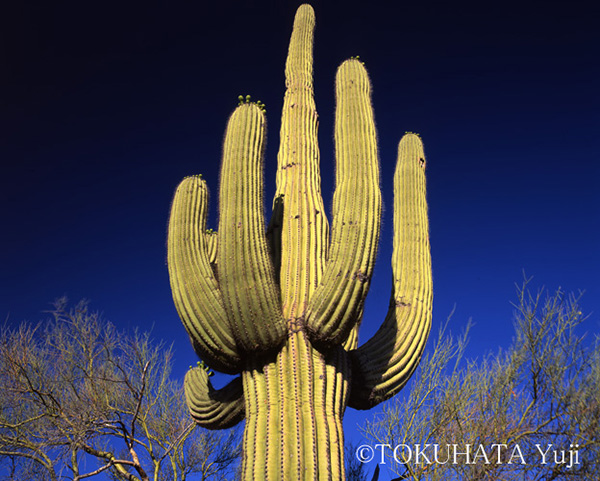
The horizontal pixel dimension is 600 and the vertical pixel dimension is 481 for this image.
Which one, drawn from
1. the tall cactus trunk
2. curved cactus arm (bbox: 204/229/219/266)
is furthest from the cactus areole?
curved cactus arm (bbox: 204/229/219/266)

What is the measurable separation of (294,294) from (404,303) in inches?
50.8

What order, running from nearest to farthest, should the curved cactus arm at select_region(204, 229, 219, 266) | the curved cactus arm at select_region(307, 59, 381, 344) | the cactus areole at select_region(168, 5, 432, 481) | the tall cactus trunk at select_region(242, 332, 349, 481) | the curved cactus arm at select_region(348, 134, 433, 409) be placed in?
1. the tall cactus trunk at select_region(242, 332, 349, 481)
2. the cactus areole at select_region(168, 5, 432, 481)
3. the curved cactus arm at select_region(307, 59, 381, 344)
4. the curved cactus arm at select_region(348, 134, 433, 409)
5. the curved cactus arm at select_region(204, 229, 219, 266)

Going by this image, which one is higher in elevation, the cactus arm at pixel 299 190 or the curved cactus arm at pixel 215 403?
the cactus arm at pixel 299 190

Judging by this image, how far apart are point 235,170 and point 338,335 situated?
5.08ft

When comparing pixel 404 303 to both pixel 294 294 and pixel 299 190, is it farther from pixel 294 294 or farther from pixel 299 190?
pixel 299 190

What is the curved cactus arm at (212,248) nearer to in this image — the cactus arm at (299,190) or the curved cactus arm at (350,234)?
the cactus arm at (299,190)

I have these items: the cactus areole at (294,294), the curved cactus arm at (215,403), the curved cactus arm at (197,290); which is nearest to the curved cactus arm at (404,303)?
the cactus areole at (294,294)

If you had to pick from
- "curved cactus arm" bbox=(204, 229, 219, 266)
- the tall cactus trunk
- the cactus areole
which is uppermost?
"curved cactus arm" bbox=(204, 229, 219, 266)

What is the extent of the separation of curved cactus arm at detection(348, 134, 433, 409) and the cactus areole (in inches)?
0.5

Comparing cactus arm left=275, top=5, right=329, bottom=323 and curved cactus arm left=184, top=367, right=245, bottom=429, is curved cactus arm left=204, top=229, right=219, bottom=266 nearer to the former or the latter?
cactus arm left=275, top=5, right=329, bottom=323

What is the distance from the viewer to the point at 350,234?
409 cm

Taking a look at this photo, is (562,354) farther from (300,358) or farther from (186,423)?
(186,423)

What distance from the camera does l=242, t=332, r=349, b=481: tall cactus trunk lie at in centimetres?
350

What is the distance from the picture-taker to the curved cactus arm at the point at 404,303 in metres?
4.48
